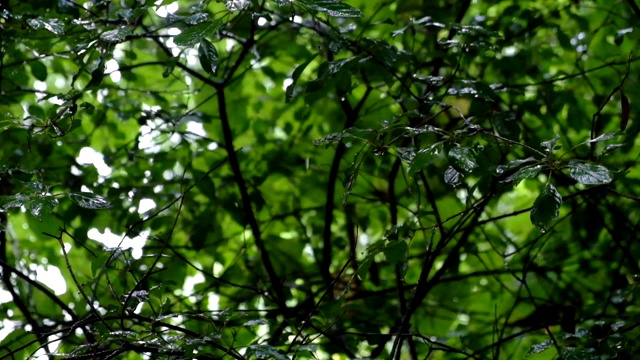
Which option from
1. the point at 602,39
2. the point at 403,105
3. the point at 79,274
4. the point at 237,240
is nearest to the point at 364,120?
the point at 403,105

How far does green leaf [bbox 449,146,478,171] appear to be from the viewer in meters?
1.16

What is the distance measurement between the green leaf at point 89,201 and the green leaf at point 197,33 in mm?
340

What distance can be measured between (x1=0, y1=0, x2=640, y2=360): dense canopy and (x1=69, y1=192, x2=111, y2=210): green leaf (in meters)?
0.21

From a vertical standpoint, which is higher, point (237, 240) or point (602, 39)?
point (602, 39)

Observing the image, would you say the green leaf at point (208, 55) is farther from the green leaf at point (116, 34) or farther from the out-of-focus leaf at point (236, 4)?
the out-of-focus leaf at point (236, 4)

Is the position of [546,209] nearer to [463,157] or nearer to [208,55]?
[463,157]

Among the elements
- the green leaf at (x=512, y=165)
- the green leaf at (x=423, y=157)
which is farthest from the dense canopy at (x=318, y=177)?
the green leaf at (x=423, y=157)

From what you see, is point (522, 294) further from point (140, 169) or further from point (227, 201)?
point (140, 169)

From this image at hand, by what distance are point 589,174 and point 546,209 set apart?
0.09 meters

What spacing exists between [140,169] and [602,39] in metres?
1.45

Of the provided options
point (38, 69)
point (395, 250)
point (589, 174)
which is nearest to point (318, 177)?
point (38, 69)

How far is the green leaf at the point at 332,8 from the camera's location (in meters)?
1.14

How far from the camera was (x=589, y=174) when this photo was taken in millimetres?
1121

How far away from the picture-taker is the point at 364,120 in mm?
2098
